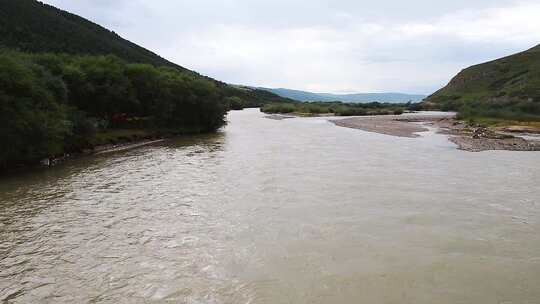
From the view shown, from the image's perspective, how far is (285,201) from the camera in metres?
23.1

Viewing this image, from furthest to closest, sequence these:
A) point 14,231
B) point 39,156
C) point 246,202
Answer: point 39,156, point 246,202, point 14,231

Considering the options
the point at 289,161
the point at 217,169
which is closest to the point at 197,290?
the point at 217,169

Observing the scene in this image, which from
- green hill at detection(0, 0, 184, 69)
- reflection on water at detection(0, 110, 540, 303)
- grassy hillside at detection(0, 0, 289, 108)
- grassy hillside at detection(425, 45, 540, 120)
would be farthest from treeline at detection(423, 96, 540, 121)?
green hill at detection(0, 0, 184, 69)

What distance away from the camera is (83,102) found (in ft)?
167

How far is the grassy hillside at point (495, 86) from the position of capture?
4562 inches

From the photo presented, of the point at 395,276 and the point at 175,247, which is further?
the point at 175,247

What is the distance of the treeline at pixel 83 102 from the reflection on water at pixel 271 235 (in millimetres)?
2993

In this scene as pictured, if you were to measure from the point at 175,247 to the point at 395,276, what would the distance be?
7583 millimetres

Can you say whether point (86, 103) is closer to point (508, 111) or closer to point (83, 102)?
point (83, 102)

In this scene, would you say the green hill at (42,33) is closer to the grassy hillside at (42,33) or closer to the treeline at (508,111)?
the grassy hillside at (42,33)

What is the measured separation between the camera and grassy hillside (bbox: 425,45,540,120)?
115875 mm

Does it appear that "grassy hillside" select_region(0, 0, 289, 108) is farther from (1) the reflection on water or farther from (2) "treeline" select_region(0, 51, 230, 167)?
(1) the reflection on water

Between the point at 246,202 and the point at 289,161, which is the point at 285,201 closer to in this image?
the point at 246,202

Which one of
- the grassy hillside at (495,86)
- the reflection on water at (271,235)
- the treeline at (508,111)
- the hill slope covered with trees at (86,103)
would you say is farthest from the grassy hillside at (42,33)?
the grassy hillside at (495,86)
